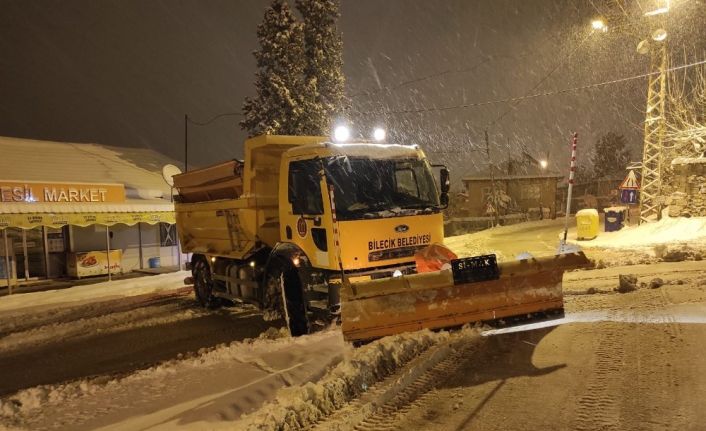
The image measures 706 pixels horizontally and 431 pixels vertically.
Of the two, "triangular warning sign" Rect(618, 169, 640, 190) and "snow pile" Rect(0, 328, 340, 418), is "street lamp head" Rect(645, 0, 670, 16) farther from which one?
"snow pile" Rect(0, 328, 340, 418)

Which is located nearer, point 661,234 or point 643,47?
point 661,234

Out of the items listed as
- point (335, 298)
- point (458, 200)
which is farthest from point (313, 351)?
point (458, 200)

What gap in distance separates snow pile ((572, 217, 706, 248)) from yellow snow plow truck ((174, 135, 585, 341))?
1132 cm

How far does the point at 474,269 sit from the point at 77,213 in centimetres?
1331

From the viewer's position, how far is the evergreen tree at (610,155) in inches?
3051

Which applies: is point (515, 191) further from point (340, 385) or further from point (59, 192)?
point (340, 385)

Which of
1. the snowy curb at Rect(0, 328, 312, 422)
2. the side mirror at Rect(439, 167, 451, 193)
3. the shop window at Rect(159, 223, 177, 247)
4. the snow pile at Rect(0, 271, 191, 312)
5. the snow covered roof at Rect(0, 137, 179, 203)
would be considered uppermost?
the snow covered roof at Rect(0, 137, 179, 203)

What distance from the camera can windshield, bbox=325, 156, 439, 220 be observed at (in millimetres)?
6832

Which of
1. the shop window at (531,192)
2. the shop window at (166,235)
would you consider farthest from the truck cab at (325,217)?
the shop window at (531,192)

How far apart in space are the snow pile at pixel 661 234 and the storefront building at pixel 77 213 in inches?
599

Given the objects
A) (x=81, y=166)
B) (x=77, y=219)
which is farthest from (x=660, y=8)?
(x=81, y=166)

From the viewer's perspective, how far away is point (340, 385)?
184 inches

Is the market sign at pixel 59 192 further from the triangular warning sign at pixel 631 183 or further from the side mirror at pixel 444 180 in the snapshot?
the triangular warning sign at pixel 631 183

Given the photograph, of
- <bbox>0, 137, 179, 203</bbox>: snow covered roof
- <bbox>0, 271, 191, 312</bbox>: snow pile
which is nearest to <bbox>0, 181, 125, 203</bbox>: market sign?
<bbox>0, 137, 179, 203</bbox>: snow covered roof
